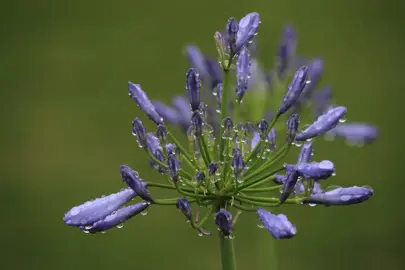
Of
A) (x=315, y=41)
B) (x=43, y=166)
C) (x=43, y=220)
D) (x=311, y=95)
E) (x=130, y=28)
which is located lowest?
(x=311, y=95)

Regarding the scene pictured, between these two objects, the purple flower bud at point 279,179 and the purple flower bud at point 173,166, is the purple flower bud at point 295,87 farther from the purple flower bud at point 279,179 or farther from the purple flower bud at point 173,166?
the purple flower bud at point 173,166

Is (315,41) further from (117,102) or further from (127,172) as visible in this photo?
(127,172)

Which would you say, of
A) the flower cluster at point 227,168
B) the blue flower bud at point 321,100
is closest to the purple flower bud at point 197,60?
the blue flower bud at point 321,100

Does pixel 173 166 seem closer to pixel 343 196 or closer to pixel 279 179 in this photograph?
pixel 279 179

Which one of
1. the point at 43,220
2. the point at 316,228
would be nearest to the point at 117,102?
the point at 43,220

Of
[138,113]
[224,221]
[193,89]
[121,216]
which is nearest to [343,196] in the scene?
[224,221]

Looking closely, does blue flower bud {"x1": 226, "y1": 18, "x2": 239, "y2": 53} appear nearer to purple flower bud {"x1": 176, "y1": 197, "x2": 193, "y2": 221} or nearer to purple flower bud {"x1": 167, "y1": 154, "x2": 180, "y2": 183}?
purple flower bud {"x1": 167, "y1": 154, "x2": 180, "y2": 183}
